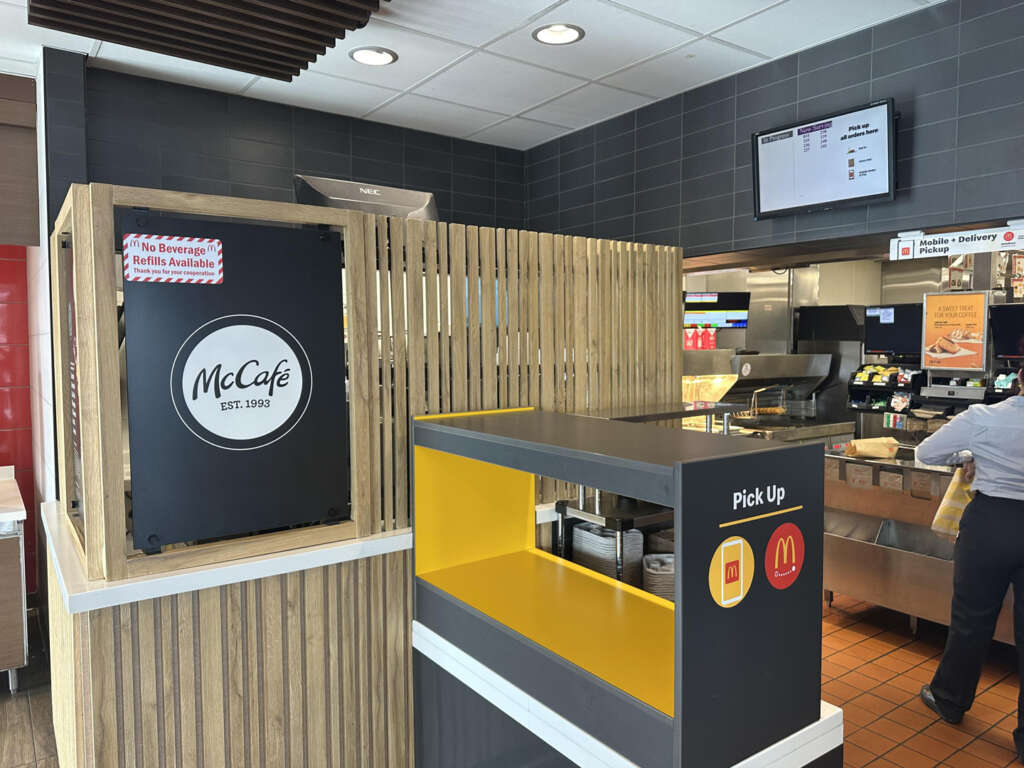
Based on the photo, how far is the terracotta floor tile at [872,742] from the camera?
290 cm

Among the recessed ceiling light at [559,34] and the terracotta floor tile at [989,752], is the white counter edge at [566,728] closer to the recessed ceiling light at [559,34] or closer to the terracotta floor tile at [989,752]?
the terracotta floor tile at [989,752]

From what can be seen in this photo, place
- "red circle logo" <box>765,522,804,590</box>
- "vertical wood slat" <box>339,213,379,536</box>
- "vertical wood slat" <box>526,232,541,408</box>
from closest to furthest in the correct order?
"red circle logo" <box>765,522,804,590</box> < "vertical wood slat" <box>339,213,379,536</box> < "vertical wood slat" <box>526,232,541,408</box>

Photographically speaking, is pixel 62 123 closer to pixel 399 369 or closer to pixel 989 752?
pixel 399 369

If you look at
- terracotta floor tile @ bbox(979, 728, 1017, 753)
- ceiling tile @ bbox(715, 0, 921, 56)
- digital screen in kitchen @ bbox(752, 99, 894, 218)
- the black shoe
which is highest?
ceiling tile @ bbox(715, 0, 921, 56)

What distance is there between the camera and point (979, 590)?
3.03 m

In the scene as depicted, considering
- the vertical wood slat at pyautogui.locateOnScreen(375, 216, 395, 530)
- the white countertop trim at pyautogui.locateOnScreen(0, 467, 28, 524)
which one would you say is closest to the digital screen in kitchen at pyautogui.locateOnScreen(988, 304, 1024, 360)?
the vertical wood slat at pyautogui.locateOnScreen(375, 216, 395, 530)

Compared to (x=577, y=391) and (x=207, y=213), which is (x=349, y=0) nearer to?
(x=207, y=213)

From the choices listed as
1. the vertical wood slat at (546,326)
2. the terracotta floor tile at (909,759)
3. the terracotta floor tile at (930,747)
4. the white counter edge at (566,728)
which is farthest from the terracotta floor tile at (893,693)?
the vertical wood slat at (546,326)

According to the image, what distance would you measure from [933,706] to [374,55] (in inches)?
166

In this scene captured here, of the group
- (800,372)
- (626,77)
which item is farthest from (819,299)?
(626,77)

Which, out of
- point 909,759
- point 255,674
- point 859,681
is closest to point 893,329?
point 859,681

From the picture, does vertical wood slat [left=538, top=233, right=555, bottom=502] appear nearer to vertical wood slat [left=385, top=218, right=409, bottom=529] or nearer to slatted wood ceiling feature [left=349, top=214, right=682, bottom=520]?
slatted wood ceiling feature [left=349, top=214, right=682, bottom=520]

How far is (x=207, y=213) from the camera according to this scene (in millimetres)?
1940

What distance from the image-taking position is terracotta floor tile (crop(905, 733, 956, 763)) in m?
2.86
